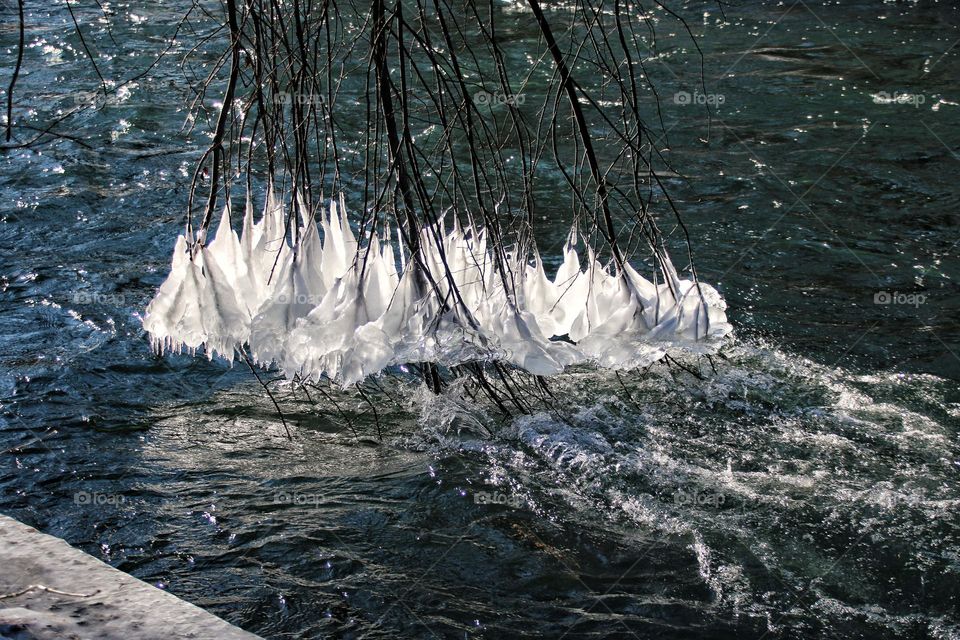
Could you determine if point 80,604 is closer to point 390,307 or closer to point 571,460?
point 390,307

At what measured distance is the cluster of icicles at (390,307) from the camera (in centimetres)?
370

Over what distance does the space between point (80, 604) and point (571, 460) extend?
2352 millimetres

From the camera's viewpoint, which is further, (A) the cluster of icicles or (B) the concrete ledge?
(A) the cluster of icicles

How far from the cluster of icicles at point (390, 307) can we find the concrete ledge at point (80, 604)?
0.88 m

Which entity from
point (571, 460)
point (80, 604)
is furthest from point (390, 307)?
point (571, 460)

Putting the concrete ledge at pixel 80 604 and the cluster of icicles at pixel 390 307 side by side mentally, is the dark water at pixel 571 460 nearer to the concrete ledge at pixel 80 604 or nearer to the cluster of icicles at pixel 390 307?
the concrete ledge at pixel 80 604

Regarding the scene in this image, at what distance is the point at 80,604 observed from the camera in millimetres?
3396

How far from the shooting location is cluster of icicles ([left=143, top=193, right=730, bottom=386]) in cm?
370

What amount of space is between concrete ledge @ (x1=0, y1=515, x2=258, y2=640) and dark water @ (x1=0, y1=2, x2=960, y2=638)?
0.45m

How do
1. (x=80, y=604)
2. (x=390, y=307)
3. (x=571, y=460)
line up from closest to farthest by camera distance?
(x=80, y=604), (x=390, y=307), (x=571, y=460)

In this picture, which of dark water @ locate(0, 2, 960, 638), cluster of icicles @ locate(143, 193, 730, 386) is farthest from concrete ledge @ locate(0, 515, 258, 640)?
cluster of icicles @ locate(143, 193, 730, 386)

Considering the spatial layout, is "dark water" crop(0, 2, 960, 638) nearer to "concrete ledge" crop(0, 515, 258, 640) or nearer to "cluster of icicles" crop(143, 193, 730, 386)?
"concrete ledge" crop(0, 515, 258, 640)

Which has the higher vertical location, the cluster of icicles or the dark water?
the cluster of icicles

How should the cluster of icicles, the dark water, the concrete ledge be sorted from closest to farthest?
the concrete ledge
the cluster of icicles
the dark water
